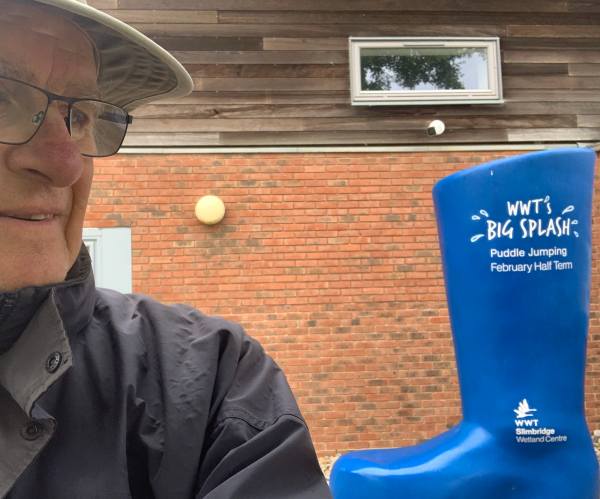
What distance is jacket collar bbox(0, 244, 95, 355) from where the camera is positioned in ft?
3.71

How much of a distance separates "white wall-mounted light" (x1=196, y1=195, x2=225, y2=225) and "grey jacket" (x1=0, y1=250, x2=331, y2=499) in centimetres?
432

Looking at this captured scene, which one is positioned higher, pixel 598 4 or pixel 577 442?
pixel 598 4

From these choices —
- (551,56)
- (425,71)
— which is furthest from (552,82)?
(425,71)

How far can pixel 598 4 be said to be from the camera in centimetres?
627

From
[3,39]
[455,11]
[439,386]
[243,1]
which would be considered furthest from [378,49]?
[3,39]

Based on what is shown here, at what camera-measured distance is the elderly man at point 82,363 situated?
→ 3.59 ft

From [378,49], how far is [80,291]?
17.3ft

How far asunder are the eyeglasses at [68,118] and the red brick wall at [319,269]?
433 centimetres

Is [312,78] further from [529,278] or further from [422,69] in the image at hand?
[529,278]

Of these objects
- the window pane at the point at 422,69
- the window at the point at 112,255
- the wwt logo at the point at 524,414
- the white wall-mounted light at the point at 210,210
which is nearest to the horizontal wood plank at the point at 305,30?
the window pane at the point at 422,69

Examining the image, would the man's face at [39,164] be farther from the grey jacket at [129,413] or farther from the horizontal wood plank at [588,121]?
the horizontal wood plank at [588,121]

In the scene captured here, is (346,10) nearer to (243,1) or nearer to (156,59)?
(243,1)

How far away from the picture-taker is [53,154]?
1.15m

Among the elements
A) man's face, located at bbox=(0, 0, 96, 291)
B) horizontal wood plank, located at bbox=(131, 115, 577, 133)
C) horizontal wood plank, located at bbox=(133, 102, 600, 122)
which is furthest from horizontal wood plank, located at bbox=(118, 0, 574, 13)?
man's face, located at bbox=(0, 0, 96, 291)
